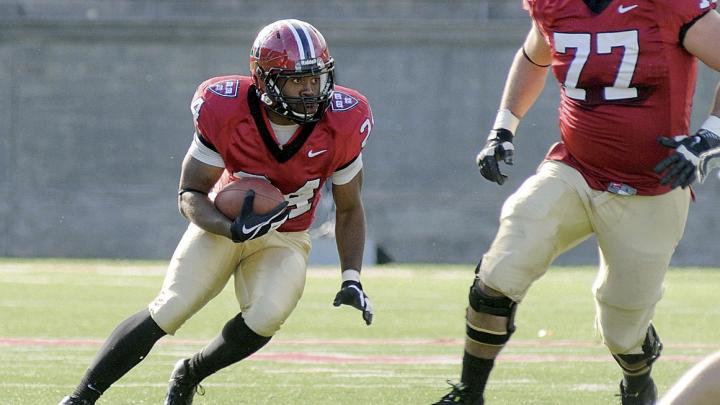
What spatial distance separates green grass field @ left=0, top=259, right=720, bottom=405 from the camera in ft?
18.3

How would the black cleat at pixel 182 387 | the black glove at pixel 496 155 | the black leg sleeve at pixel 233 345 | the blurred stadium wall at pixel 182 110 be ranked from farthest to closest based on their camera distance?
the blurred stadium wall at pixel 182 110 < the black cleat at pixel 182 387 < the black leg sleeve at pixel 233 345 < the black glove at pixel 496 155

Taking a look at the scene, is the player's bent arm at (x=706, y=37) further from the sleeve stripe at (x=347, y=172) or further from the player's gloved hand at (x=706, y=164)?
A: the sleeve stripe at (x=347, y=172)

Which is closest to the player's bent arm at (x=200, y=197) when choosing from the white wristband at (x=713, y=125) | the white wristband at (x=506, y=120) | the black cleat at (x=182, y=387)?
the black cleat at (x=182, y=387)

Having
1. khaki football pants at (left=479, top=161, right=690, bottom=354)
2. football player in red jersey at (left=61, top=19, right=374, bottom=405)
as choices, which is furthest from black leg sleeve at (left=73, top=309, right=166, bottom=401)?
khaki football pants at (left=479, top=161, right=690, bottom=354)

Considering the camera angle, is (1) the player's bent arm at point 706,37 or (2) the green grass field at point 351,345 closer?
(1) the player's bent arm at point 706,37

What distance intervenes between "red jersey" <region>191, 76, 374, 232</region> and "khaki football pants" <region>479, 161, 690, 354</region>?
0.70 m

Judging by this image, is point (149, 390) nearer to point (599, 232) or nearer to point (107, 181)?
point (599, 232)

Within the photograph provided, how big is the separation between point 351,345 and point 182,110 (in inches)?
490

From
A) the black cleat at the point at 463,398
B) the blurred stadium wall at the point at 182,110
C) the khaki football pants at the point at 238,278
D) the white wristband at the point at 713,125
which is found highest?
the white wristband at the point at 713,125

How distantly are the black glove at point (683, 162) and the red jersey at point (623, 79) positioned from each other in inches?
8.1

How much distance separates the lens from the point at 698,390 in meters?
2.51

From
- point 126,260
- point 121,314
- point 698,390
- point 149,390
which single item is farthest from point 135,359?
point 126,260

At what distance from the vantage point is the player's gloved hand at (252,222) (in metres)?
4.32

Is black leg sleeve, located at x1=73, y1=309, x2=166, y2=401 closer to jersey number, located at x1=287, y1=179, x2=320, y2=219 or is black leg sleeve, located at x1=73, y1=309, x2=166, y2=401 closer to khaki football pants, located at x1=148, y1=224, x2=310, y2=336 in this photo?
khaki football pants, located at x1=148, y1=224, x2=310, y2=336
